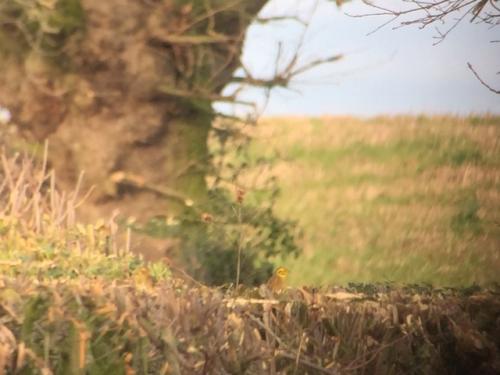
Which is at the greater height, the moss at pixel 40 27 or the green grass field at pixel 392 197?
the moss at pixel 40 27

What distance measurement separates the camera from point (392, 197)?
19844 millimetres

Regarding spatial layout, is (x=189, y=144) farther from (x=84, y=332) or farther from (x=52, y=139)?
(x=84, y=332)

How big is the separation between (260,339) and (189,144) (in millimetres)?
7761

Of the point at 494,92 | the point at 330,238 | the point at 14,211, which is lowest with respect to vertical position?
the point at 330,238

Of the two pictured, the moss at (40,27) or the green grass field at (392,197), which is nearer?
the moss at (40,27)

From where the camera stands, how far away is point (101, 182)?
1172 cm

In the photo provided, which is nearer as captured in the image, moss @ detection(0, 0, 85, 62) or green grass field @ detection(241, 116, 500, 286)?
moss @ detection(0, 0, 85, 62)

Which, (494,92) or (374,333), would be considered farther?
(494,92)

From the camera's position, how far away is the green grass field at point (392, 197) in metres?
16.4

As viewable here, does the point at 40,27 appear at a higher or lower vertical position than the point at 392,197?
higher

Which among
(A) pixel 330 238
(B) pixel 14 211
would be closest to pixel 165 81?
(B) pixel 14 211

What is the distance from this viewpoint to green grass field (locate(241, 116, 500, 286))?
16375 mm

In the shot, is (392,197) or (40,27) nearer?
(40,27)

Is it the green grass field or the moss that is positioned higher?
the moss
